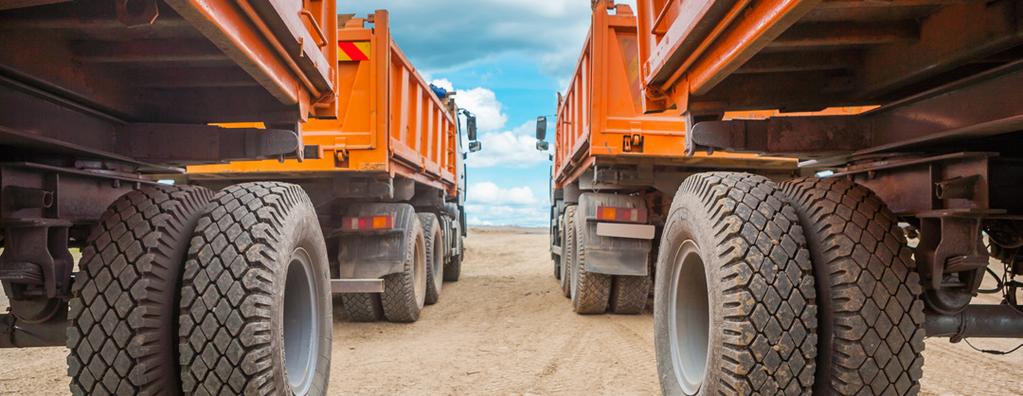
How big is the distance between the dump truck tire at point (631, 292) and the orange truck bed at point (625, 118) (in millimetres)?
1285

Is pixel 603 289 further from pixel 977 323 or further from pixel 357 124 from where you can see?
pixel 977 323

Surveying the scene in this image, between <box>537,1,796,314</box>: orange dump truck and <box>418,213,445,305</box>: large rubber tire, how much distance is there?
5.65 ft

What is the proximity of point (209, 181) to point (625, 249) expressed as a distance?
3949mm

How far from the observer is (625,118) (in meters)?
6.15

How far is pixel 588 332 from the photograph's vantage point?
244 inches

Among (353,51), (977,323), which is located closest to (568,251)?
(353,51)

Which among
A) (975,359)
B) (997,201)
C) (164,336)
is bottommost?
(975,359)

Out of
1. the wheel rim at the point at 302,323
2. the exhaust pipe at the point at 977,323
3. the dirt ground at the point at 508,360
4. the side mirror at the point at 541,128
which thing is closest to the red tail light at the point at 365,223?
the dirt ground at the point at 508,360

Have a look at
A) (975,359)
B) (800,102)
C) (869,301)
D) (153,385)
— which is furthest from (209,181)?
(975,359)

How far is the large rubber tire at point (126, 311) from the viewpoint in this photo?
236cm

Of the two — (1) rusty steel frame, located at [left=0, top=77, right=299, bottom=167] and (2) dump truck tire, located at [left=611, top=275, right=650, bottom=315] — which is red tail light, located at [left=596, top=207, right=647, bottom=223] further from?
(1) rusty steel frame, located at [left=0, top=77, right=299, bottom=167]

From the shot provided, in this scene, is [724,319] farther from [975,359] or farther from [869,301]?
[975,359]

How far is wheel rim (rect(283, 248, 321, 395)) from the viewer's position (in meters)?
3.18

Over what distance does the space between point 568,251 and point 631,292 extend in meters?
1.42
